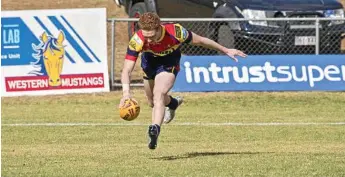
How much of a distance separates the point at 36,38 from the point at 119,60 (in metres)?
3.75

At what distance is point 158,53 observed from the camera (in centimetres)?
1240

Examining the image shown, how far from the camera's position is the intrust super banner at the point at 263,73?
20.0m

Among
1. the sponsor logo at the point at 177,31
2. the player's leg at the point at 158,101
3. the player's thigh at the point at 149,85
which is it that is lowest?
the player's thigh at the point at 149,85

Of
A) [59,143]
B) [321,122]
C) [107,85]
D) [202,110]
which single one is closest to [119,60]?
[107,85]

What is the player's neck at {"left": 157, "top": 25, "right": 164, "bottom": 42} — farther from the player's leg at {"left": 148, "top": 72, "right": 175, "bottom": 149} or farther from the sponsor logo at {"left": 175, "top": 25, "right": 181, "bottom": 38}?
the player's leg at {"left": 148, "top": 72, "right": 175, "bottom": 149}

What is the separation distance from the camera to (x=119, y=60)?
2355cm

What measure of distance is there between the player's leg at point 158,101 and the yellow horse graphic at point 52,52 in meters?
7.81

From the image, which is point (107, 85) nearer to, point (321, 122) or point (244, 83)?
point (244, 83)

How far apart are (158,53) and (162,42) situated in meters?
0.32

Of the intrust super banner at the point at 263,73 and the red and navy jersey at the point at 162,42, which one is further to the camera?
the intrust super banner at the point at 263,73

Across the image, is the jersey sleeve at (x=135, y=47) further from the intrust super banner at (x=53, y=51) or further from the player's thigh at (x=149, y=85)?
the intrust super banner at (x=53, y=51)

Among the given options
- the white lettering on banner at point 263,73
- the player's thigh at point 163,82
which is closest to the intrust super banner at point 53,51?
the white lettering on banner at point 263,73

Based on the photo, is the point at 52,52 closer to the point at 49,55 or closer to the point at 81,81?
the point at 49,55

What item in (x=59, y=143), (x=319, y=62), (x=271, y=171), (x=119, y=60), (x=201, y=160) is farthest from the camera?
(x=119, y=60)
